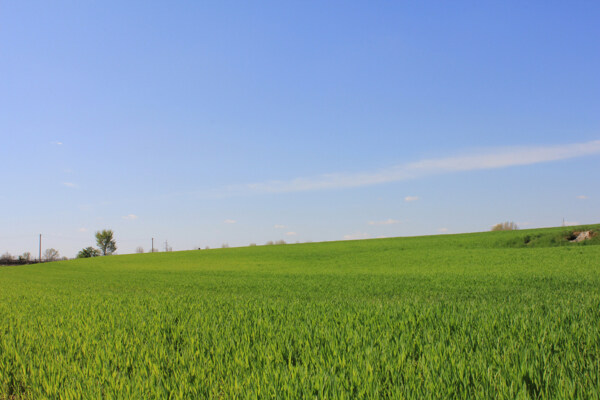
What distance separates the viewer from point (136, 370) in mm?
4277

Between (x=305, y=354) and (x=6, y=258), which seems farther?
(x=6, y=258)

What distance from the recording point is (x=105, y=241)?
131 m

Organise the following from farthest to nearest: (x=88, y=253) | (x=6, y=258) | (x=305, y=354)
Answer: (x=88, y=253), (x=6, y=258), (x=305, y=354)

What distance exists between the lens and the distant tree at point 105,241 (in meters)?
130

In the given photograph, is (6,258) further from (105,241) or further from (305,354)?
(305,354)

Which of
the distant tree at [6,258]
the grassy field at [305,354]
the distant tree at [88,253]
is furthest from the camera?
the distant tree at [88,253]

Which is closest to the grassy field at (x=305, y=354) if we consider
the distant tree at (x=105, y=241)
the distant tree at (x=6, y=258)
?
the distant tree at (x=6, y=258)

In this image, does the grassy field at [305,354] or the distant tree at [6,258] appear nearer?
the grassy field at [305,354]

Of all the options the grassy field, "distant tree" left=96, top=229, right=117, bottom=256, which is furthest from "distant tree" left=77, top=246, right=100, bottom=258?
the grassy field

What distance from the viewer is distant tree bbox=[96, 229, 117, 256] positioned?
130 meters

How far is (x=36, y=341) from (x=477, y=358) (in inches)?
245

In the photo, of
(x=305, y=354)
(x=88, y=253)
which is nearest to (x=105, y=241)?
(x=88, y=253)

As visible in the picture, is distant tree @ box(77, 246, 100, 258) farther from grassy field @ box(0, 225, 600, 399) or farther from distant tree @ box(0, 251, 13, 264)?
grassy field @ box(0, 225, 600, 399)

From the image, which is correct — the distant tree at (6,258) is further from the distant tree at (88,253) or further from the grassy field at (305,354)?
the grassy field at (305,354)
